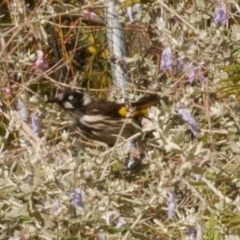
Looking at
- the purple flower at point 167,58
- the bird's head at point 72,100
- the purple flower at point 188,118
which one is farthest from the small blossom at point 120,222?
the bird's head at point 72,100

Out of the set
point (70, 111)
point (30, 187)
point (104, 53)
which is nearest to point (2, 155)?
point (30, 187)

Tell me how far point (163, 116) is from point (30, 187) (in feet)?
1.40

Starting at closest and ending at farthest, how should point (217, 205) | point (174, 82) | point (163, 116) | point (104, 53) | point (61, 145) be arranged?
point (217, 205) → point (163, 116) → point (61, 145) → point (174, 82) → point (104, 53)

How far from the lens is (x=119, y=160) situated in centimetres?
310

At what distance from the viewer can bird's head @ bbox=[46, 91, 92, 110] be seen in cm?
393

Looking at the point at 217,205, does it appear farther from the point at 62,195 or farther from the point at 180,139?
the point at 62,195

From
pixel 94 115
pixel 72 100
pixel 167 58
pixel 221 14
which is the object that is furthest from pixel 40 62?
pixel 221 14

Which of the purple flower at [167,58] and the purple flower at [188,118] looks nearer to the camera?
the purple flower at [188,118]

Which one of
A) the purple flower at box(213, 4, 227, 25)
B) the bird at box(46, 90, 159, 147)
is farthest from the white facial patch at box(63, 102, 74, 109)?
the purple flower at box(213, 4, 227, 25)

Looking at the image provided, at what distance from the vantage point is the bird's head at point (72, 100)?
12.9 ft

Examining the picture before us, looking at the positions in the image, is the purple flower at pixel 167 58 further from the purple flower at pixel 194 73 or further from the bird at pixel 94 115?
the bird at pixel 94 115

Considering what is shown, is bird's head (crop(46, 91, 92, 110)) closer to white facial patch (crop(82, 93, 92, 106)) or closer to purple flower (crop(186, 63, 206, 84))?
white facial patch (crop(82, 93, 92, 106))

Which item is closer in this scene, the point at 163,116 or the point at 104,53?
the point at 163,116

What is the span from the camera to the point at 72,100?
4105mm
